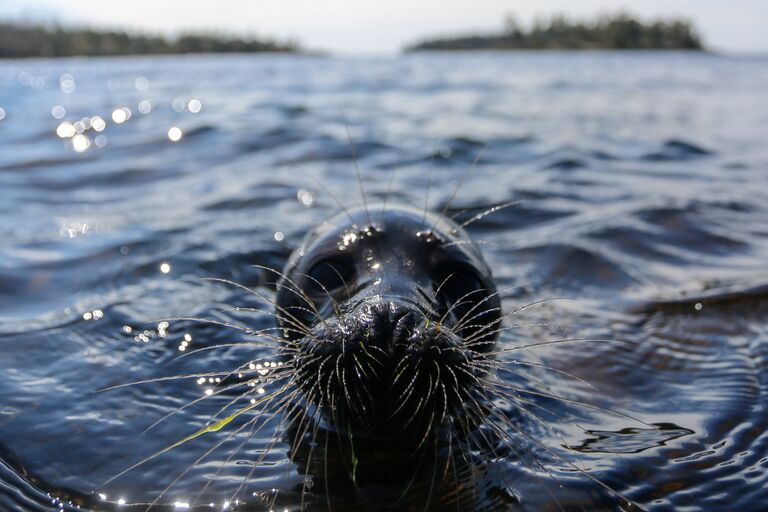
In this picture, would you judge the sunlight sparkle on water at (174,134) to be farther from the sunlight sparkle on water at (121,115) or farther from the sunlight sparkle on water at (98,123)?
the sunlight sparkle on water at (121,115)

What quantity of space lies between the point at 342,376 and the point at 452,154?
6382mm

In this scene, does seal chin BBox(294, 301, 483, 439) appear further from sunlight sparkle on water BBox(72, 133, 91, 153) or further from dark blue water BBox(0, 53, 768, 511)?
sunlight sparkle on water BBox(72, 133, 91, 153)

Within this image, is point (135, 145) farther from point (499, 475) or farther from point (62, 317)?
point (499, 475)

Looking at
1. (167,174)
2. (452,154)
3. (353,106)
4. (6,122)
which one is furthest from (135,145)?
(353,106)

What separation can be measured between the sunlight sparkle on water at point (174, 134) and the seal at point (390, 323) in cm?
620

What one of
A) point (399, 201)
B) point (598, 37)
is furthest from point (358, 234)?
point (598, 37)

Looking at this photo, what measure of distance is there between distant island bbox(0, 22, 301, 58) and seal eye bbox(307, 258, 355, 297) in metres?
30.1

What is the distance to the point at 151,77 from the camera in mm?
18719

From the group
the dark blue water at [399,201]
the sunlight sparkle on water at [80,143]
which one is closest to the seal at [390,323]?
the dark blue water at [399,201]

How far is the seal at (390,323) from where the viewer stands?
2219 mm

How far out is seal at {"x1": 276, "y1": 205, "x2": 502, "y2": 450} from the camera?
2219 mm

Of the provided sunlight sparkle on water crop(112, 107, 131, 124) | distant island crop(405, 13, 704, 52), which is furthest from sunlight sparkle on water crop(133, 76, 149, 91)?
distant island crop(405, 13, 704, 52)

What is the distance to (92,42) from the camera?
32.7 meters

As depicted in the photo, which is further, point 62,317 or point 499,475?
point 62,317
